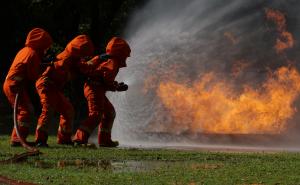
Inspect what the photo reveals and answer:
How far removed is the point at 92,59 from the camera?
1273 cm

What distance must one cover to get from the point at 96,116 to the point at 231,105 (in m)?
3.48

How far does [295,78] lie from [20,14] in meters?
15.7

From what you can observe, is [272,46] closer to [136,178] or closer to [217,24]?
[217,24]

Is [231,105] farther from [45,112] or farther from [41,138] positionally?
[41,138]

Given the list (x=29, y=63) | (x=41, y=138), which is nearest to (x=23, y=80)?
(x=29, y=63)

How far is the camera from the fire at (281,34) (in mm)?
15742

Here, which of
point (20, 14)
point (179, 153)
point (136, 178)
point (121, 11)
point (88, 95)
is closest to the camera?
point (136, 178)

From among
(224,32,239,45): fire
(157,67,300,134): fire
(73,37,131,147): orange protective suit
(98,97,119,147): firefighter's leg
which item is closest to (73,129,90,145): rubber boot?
(73,37,131,147): orange protective suit

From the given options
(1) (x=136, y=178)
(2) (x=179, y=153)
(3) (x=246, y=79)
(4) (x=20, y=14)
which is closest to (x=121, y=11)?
(4) (x=20, y=14)

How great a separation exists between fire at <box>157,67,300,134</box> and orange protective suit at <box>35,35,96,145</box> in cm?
298

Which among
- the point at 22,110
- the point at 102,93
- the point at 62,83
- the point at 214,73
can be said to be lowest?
the point at 22,110

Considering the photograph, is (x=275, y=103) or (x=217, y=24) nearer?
(x=275, y=103)

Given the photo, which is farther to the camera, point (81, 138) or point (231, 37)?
point (231, 37)

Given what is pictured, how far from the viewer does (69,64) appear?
492 inches
